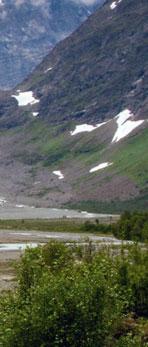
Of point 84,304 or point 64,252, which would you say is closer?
point 84,304

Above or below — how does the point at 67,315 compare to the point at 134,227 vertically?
below

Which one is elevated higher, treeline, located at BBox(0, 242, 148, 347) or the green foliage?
the green foliage

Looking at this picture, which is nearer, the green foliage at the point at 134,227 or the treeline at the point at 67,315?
the treeline at the point at 67,315

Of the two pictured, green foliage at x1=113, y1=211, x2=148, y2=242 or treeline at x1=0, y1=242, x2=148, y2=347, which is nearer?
treeline at x1=0, y1=242, x2=148, y2=347

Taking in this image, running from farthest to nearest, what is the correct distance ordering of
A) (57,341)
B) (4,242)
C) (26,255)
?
1. (4,242)
2. (26,255)
3. (57,341)

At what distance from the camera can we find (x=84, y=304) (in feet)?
157

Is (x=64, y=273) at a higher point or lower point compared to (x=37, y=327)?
A: higher

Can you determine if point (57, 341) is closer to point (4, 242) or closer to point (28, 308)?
point (28, 308)

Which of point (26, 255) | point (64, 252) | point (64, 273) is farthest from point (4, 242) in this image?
point (64, 273)

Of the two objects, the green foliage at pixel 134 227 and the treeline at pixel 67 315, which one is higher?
the green foliage at pixel 134 227

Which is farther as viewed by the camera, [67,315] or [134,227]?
[134,227]

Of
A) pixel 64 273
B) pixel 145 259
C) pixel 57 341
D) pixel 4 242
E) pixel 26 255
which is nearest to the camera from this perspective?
pixel 57 341

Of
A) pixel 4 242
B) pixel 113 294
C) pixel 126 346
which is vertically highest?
pixel 4 242

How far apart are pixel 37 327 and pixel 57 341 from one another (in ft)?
4.76
